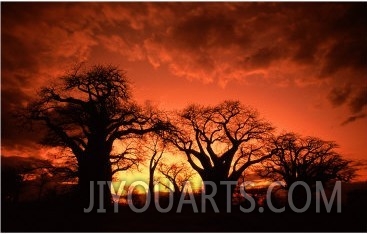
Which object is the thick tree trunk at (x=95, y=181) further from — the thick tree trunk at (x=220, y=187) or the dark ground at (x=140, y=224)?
the thick tree trunk at (x=220, y=187)

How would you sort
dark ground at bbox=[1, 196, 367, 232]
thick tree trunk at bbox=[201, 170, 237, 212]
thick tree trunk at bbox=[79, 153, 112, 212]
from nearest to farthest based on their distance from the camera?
dark ground at bbox=[1, 196, 367, 232] → thick tree trunk at bbox=[79, 153, 112, 212] → thick tree trunk at bbox=[201, 170, 237, 212]

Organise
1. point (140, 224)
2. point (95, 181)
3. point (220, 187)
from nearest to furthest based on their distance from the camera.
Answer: point (140, 224), point (95, 181), point (220, 187)

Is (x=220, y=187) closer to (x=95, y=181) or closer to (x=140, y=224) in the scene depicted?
(x=95, y=181)

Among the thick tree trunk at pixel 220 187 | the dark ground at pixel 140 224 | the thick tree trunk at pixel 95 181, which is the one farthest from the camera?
the thick tree trunk at pixel 220 187

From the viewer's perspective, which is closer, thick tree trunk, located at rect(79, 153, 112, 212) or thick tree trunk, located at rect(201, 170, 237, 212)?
thick tree trunk, located at rect(79, 153, 112, 212)

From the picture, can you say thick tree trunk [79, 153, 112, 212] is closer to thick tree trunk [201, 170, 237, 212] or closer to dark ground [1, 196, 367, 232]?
dark ground [1, 196, 367, 232]

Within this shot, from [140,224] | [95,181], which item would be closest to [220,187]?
[95,181]

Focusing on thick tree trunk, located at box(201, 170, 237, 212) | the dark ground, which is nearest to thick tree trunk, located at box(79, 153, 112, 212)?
the dark ground

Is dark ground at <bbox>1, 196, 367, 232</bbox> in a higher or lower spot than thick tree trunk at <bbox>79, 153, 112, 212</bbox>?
lower

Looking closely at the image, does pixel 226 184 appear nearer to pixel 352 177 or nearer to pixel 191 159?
pixel 191 159

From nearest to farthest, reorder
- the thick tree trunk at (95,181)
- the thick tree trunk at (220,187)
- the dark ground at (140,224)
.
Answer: the dark ground at (140,224), the thick tree trunk at (95,181), the thick tree trunk at (220,187)

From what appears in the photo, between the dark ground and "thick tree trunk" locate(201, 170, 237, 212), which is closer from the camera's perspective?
the dark ground

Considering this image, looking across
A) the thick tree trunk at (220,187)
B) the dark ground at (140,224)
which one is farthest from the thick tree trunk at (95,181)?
the thick tree trunk at (220,187)

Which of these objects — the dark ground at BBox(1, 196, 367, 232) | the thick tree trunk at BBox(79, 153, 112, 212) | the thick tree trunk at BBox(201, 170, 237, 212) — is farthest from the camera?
the thick tree trunk at BBox(201, 170, 237, 212)
